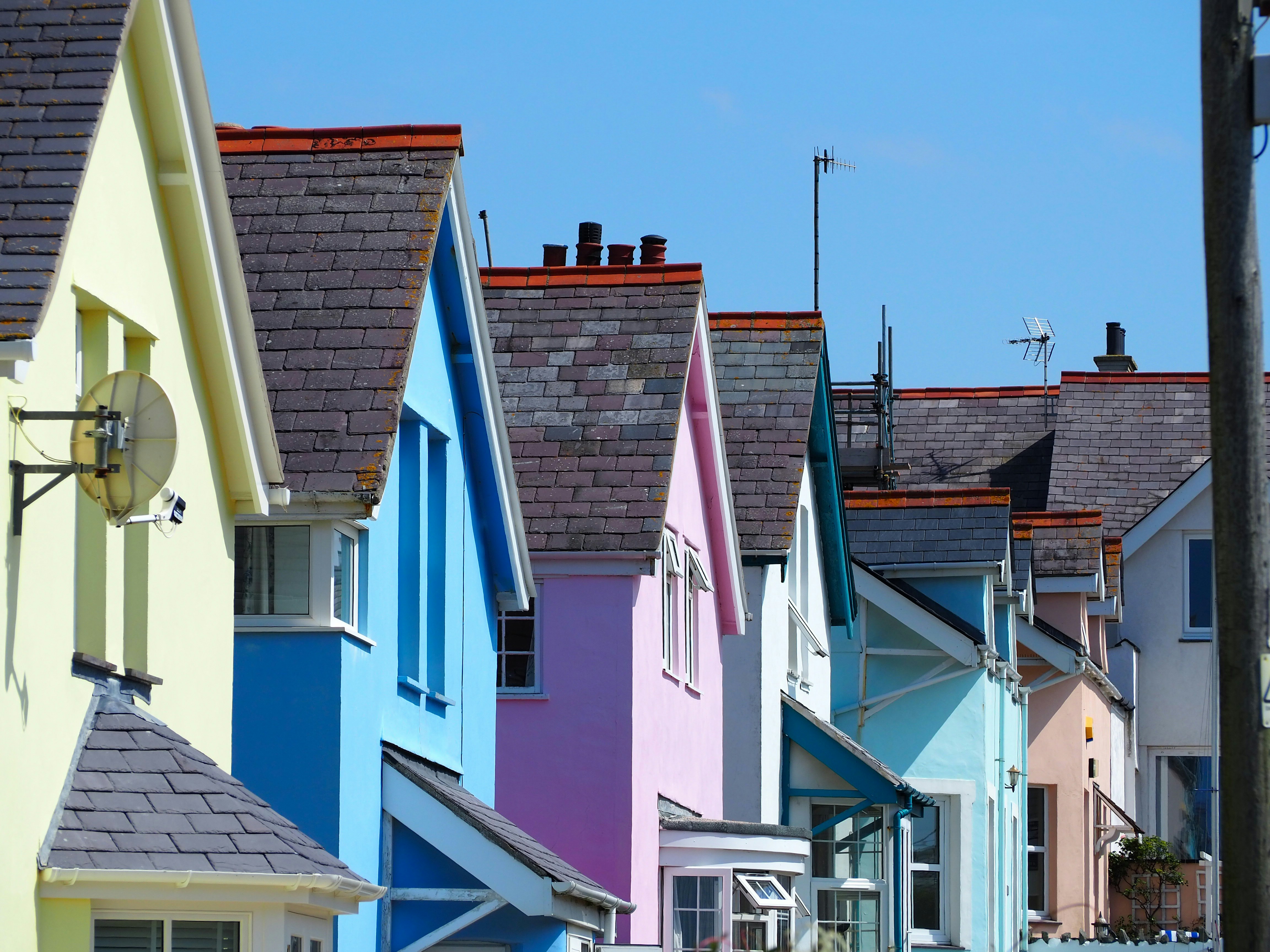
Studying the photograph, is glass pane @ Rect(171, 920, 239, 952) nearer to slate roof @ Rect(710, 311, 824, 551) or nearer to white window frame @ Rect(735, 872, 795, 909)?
white window frame @ Rect(735, 872, 795, 909)

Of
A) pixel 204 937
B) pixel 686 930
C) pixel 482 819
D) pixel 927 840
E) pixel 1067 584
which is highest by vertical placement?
pixel 1067 584

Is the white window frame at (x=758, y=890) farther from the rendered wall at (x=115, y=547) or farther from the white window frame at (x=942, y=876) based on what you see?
the rendered wall at (x=115, y=547)

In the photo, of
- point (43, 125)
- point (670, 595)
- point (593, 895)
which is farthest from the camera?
point (670, 595)

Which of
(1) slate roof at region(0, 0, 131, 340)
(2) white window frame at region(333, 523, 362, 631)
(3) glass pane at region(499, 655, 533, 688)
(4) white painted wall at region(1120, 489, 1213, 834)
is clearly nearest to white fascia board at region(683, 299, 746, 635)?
(3) glass pane at region(499, 655, 533, 688)

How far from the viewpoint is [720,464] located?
21266 millimetres

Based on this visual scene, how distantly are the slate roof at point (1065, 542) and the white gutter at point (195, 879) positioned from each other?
901 inches

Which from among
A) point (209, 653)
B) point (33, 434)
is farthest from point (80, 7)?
point (209, 653)

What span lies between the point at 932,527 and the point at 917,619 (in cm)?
166

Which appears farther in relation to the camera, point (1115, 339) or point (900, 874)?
point (1115, 339)

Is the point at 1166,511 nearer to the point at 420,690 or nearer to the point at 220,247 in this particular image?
the point at 420,690

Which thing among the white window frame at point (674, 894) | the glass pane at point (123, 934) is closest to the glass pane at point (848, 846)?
the white window frame at point (674, 894)

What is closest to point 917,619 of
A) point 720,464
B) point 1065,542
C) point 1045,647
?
point 1045,647

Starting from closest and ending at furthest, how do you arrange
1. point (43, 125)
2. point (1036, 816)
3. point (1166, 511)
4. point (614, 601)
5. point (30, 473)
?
point (30, 473) < point (43, 125) < point (614, 601) < point (1036, 816) < point (1166, 511)

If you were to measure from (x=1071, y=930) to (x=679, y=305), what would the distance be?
14663 mm
